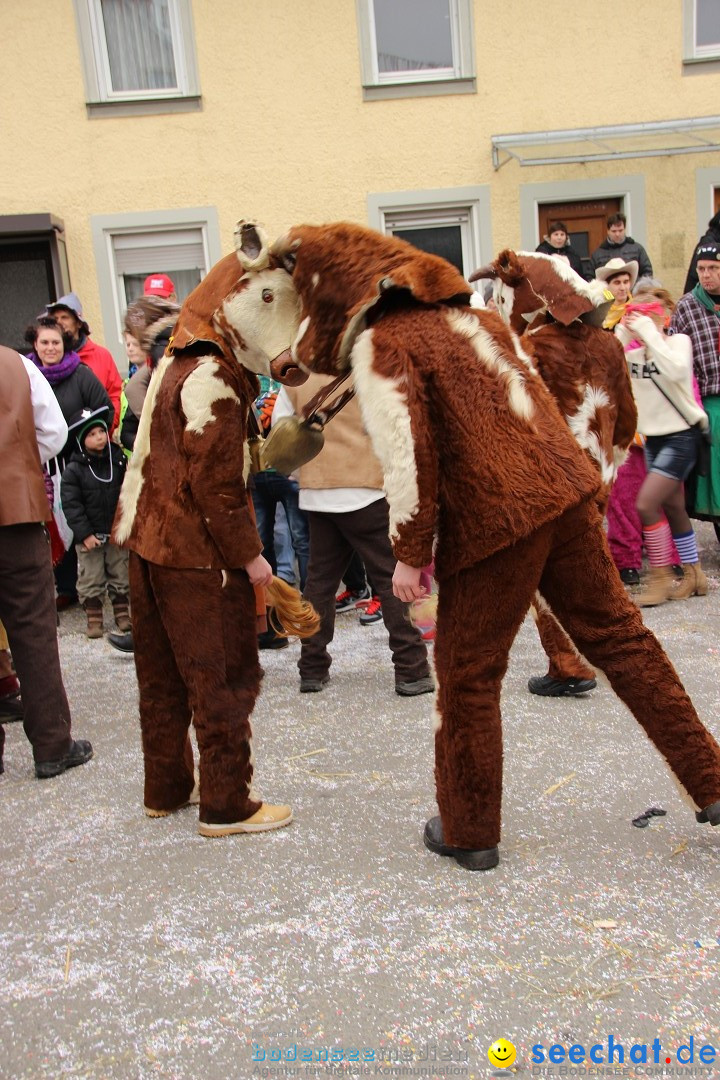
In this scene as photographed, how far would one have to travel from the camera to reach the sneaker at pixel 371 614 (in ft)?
20.0

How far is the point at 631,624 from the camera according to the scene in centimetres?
275

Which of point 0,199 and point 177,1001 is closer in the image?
point 177,1001

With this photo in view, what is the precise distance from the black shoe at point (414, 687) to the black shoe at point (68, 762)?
1.51 meters

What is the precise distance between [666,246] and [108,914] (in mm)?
10357

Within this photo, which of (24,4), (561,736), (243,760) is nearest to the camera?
(243,760)

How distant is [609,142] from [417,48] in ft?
7.98

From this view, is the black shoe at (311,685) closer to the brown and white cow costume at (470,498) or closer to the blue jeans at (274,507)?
the blue jeans at (274,507)

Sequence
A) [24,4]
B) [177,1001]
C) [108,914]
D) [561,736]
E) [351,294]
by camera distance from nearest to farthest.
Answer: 1. [177,1001]
2. [351,294]
3. [108,914]
4. [561,736]
5. [24,4]

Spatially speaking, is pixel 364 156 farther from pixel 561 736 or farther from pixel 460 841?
pixel 460 841

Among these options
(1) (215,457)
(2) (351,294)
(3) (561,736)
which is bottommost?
(3) (561,736)

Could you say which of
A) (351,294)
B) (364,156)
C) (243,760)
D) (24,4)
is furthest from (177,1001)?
(24,4)

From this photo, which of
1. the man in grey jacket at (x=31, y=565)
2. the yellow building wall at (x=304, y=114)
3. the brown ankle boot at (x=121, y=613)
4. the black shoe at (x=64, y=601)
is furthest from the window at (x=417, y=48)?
the man in grey jacket at (x=31, y=565)

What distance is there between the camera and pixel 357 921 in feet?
8.52

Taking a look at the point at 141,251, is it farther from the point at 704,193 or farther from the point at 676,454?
the point at 676,454
